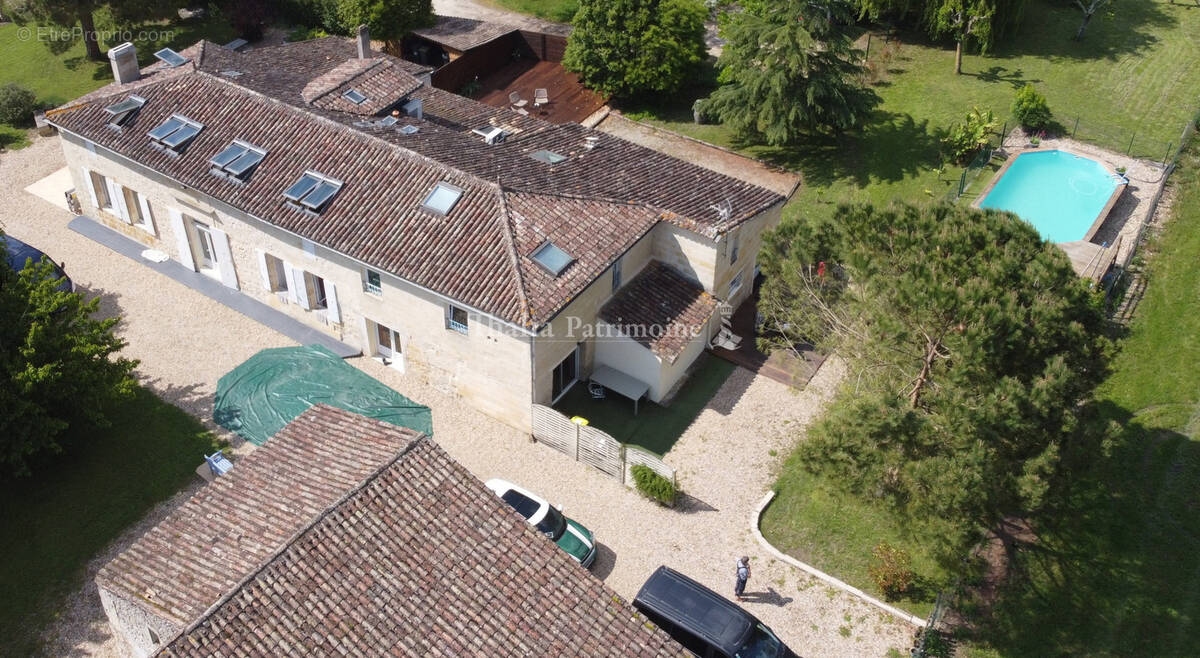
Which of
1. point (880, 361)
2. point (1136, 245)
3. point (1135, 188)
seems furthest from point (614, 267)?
point (1135, 188)

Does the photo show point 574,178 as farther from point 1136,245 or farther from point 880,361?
point 1136,245

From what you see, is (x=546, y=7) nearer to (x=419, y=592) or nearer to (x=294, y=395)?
(x=294, y=395)

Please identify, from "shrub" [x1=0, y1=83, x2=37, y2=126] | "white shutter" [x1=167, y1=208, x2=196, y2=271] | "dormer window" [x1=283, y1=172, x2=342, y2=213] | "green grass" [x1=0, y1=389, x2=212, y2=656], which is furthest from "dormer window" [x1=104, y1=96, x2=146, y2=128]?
"shrub" [x1=0, y1=83, x2=37, y2=126]

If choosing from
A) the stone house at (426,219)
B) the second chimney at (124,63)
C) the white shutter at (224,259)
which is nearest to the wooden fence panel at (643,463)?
the stone house at (426,219)

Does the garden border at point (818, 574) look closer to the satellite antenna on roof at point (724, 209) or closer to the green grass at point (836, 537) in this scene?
the green grass at point (836, 537)

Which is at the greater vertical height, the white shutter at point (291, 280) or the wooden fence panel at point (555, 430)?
the white shutter at point (291, 280)

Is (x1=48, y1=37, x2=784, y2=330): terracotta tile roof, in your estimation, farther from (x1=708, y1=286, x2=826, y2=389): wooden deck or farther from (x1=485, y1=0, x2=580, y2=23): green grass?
(x1=485, y1=0, x2=580, y2=23): green grass
